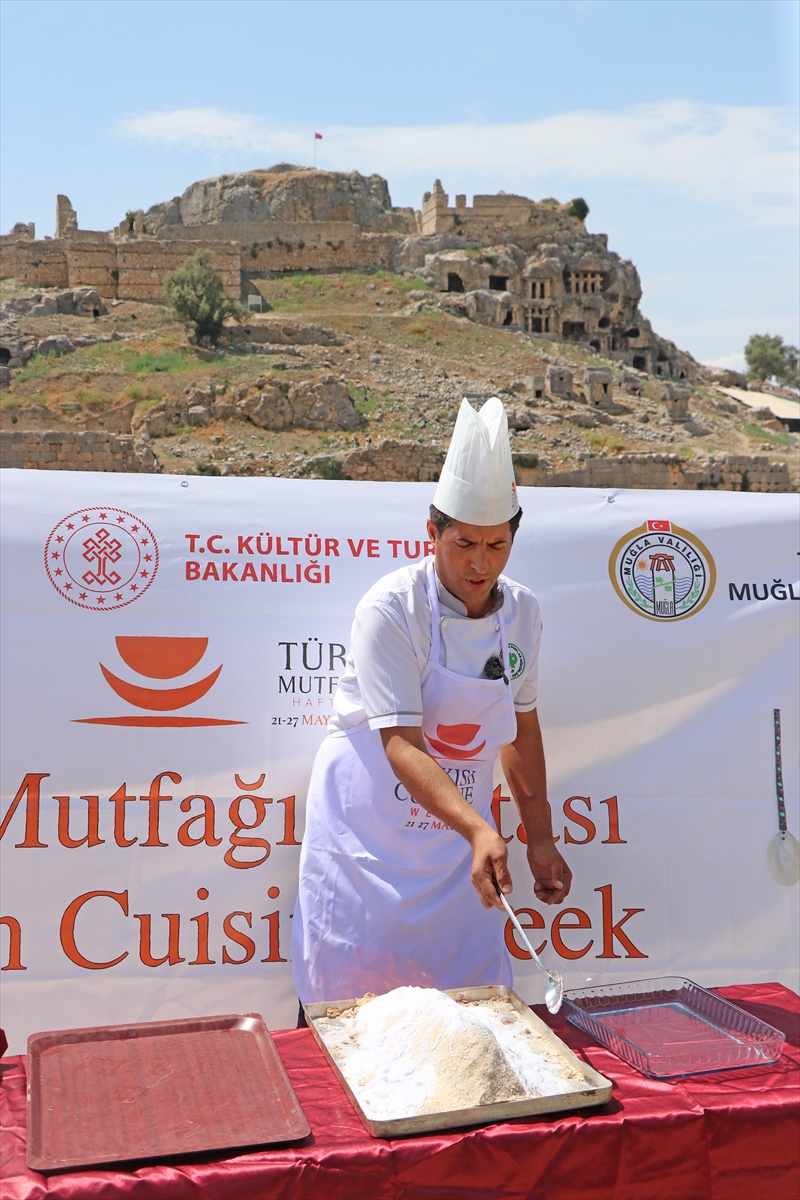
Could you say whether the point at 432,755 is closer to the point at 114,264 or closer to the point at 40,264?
the point at 114,264

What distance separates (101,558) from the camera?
12.0 feet

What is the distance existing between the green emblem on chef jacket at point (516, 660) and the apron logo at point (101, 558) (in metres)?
1.28

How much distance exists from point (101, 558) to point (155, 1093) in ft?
6.26

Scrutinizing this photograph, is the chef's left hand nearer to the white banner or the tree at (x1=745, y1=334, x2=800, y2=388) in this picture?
the white banner

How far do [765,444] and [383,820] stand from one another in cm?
3473

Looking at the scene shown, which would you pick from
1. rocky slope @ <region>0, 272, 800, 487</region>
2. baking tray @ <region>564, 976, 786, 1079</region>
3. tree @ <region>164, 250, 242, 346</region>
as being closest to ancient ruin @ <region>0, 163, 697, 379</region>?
rocky slope @ <region>0, 272, 800, 487</region>

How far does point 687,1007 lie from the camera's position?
106 inches

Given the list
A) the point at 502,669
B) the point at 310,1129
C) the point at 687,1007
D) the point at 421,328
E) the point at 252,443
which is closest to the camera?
the point at 310,1129

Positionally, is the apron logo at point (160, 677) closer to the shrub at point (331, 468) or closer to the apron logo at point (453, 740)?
the apron logo at point (453, 740)

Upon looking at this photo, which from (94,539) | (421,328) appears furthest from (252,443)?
(94,539)

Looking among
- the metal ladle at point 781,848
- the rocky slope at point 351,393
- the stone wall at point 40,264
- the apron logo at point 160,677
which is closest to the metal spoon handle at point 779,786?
the metal ladle at point 781,848

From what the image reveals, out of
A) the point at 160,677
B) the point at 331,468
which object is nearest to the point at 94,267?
the point at 331,468

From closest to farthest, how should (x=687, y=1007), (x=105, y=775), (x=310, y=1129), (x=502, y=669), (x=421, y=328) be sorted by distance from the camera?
1. (x=310, y=1129)
2. (x=687, y=1007)
3. (x=502, y=669)
4. (x=105, y=775)
5. (x=421, y=328)

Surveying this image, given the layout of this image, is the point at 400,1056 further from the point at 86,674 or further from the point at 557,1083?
the point at 86,674
